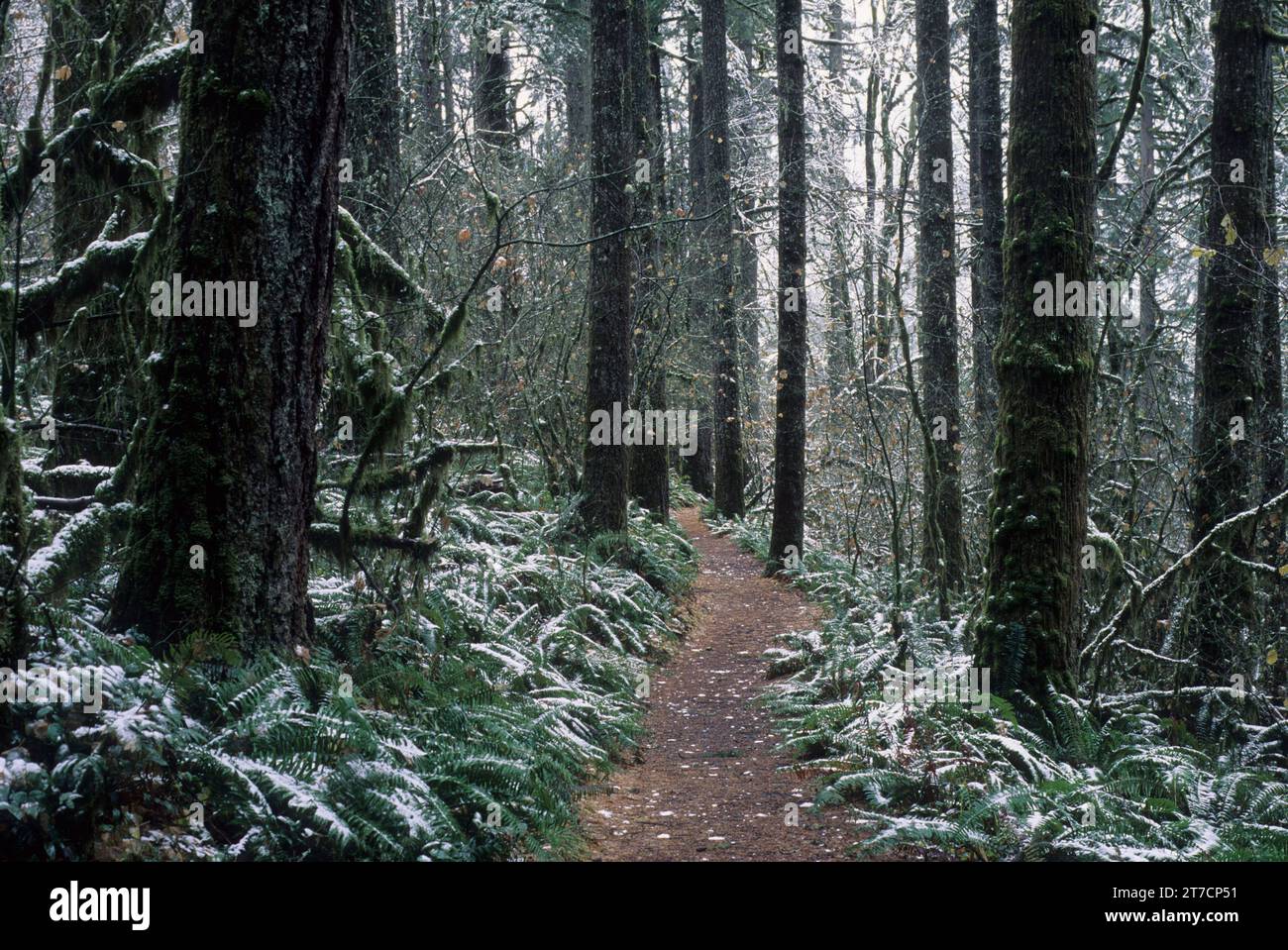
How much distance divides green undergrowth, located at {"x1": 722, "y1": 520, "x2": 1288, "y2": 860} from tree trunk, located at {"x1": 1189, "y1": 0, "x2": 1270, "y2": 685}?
2.22 m

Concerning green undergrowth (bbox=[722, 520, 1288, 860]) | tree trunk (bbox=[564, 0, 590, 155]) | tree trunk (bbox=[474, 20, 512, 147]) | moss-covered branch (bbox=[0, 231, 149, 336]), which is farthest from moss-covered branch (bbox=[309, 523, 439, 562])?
tree trunk (bbox=[564, 0, 590, 155])

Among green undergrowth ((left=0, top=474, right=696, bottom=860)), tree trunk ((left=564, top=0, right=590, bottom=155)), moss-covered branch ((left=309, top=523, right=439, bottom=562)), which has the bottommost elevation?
green undergrowth ((left=0, top=474, right=696, bottom=860))

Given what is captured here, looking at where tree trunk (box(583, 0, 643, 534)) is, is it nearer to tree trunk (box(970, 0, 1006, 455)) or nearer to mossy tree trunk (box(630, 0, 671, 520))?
mossy tree trunk (box(630, 0, 671, 520))

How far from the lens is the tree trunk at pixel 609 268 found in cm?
1097

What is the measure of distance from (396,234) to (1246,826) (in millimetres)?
7824

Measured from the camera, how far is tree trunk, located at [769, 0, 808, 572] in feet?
46.5

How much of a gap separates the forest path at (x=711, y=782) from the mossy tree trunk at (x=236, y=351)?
2275 millimetres

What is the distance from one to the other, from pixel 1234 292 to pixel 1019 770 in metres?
5.39

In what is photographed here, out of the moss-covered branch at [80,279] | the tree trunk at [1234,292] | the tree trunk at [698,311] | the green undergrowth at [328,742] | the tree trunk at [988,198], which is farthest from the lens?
the tree trunk at [698,311]

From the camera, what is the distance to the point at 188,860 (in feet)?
11.4

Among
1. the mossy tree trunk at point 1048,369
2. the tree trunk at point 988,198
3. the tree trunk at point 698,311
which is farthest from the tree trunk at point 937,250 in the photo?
the mossy tree trunk at point 1048,369

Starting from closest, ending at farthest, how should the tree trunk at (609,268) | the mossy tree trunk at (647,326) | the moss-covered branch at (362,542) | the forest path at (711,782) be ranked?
the forest path at (711,782)
the moss-covered branch at (362,542)
the tree trunk at (609,268)
the mossy tree trunk at (647,326)

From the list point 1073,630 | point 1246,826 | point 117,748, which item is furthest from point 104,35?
point 1246,826

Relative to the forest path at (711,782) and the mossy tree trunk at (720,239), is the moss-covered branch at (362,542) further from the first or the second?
the mossy tree trunk at (720,239)
